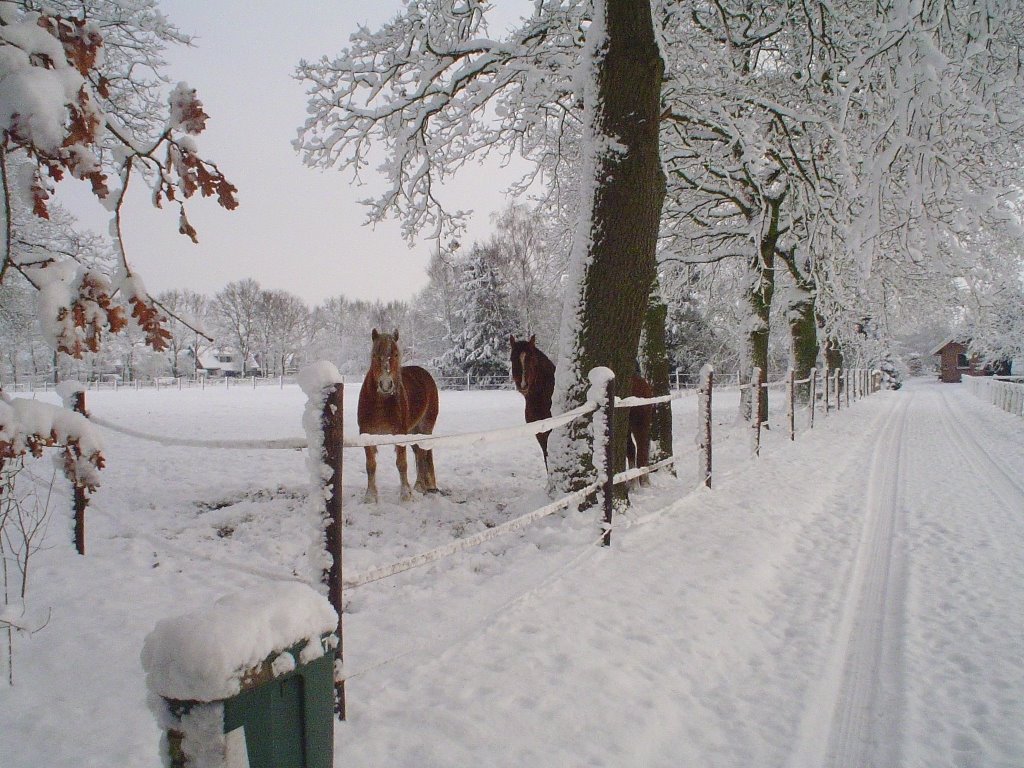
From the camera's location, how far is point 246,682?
1.00 meters

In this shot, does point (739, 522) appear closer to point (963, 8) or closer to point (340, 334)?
point (963, 8)

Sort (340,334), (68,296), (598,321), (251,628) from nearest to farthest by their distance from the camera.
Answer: (251,628) → (68,296) → (598,321) → (340,334)

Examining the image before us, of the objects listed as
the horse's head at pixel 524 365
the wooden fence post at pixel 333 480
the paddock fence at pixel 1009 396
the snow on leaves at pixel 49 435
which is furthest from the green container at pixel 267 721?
the paddock fence at pixel 1009 396

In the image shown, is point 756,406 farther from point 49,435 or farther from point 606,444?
point 49,435

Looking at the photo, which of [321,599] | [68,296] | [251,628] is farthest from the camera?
[68,296]

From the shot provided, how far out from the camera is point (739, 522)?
17.3 ft

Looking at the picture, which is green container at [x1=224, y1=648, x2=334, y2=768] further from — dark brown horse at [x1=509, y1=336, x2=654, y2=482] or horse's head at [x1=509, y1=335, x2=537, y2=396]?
horse's head at [x1=509, y1=335, x2=537, y2=396]

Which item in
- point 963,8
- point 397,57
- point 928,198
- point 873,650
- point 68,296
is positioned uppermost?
point 397,57

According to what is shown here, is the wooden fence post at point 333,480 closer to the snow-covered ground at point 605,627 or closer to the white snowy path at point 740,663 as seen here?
the snow-covered ground at point 605,627

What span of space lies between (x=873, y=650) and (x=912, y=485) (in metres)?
5.26

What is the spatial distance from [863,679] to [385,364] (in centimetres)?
→ 479

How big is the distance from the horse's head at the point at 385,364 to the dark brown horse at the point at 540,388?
1315 mm

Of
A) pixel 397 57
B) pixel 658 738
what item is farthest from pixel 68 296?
pixel 397 57

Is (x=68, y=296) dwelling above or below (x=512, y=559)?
above
